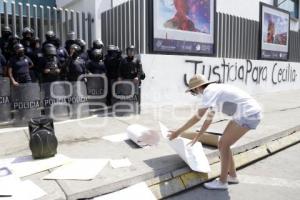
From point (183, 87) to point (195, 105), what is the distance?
24.6 inches

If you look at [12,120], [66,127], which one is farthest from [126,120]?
[12,120]

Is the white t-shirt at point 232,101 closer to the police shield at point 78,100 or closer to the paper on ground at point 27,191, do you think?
the paper on ground at point 27,191

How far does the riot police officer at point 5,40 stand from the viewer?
787cm

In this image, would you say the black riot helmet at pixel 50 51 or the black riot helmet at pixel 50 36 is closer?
the black riot helmet at pixel 50 51

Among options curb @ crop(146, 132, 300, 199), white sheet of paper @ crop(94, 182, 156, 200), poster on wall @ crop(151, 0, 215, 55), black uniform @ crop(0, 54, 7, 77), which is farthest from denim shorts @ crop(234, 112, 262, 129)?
poster on wall @ crop(151, 0, 215, 55)

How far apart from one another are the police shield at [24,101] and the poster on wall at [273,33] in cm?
1058

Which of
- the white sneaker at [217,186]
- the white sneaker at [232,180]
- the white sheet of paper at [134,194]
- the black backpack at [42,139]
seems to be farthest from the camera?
the black backpack at [42,139]

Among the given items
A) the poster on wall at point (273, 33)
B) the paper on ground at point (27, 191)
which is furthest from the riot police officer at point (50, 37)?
the poster on wall at point (273, 33)

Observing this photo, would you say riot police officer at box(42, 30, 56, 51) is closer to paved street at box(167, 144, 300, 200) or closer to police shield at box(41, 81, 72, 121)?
police shield at box(41, 81, 72, 121)

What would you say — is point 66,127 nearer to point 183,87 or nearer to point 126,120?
point 126,120

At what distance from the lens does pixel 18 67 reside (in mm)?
7316

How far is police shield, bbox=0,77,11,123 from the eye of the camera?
7.11 meters

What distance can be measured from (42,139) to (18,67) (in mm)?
2759

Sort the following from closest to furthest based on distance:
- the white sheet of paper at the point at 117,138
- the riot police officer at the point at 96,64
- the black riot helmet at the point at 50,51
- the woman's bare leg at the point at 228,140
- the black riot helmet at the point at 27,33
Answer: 1. the woman's bare leg at the point at 228,140
2. the white sheet of paper at the point at 117,138
3. the black riot helmet at the point at 50,51
4. the black riot helmet at the point at 27,33
5. the riot police officer at the point at 96,64
